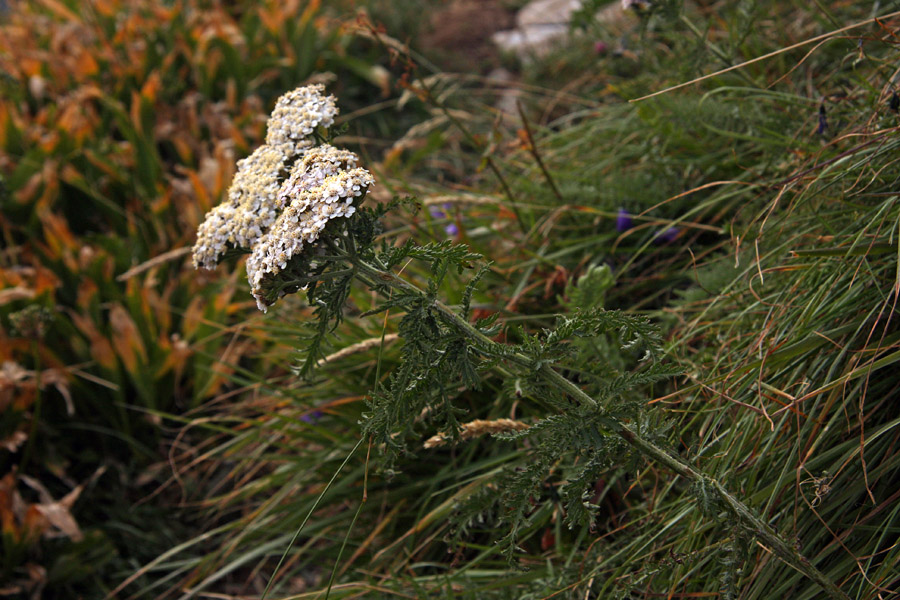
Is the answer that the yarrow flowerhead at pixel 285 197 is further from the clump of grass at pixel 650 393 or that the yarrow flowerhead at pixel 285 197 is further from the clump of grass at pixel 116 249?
the clump of grass at pixel 116 249

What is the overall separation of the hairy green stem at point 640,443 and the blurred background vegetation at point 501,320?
0.05 m

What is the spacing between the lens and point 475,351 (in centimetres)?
125

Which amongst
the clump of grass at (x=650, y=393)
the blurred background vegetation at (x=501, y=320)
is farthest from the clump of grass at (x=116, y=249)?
the clump of grass at (x=650, y=393)

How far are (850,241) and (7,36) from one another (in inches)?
195

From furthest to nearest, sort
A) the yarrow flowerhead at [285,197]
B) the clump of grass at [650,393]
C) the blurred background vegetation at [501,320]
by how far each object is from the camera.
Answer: the blurred background vegetation at [501,320] → the clump of grass at [650,393] → the yarrow flowerhead at [285,197]

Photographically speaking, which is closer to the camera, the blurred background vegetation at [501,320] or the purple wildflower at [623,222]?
the blurred background vegetation at [501,320]

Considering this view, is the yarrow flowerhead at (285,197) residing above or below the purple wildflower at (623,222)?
above

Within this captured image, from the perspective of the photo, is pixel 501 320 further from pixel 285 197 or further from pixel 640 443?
pixel 285 197

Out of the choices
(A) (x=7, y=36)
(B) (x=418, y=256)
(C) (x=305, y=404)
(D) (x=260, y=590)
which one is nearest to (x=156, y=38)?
(A) (x=7, y=36)

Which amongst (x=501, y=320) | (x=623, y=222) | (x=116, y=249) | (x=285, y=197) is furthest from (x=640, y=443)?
(x=116, y=249)

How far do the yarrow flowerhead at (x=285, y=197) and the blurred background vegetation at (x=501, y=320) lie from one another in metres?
0.20

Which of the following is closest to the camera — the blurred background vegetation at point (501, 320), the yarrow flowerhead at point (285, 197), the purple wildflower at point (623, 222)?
the yarrow flowerhead at point (285, 197)

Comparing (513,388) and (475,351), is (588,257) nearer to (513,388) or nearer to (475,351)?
(513,388)

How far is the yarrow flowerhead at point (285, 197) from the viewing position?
44.0 inches
